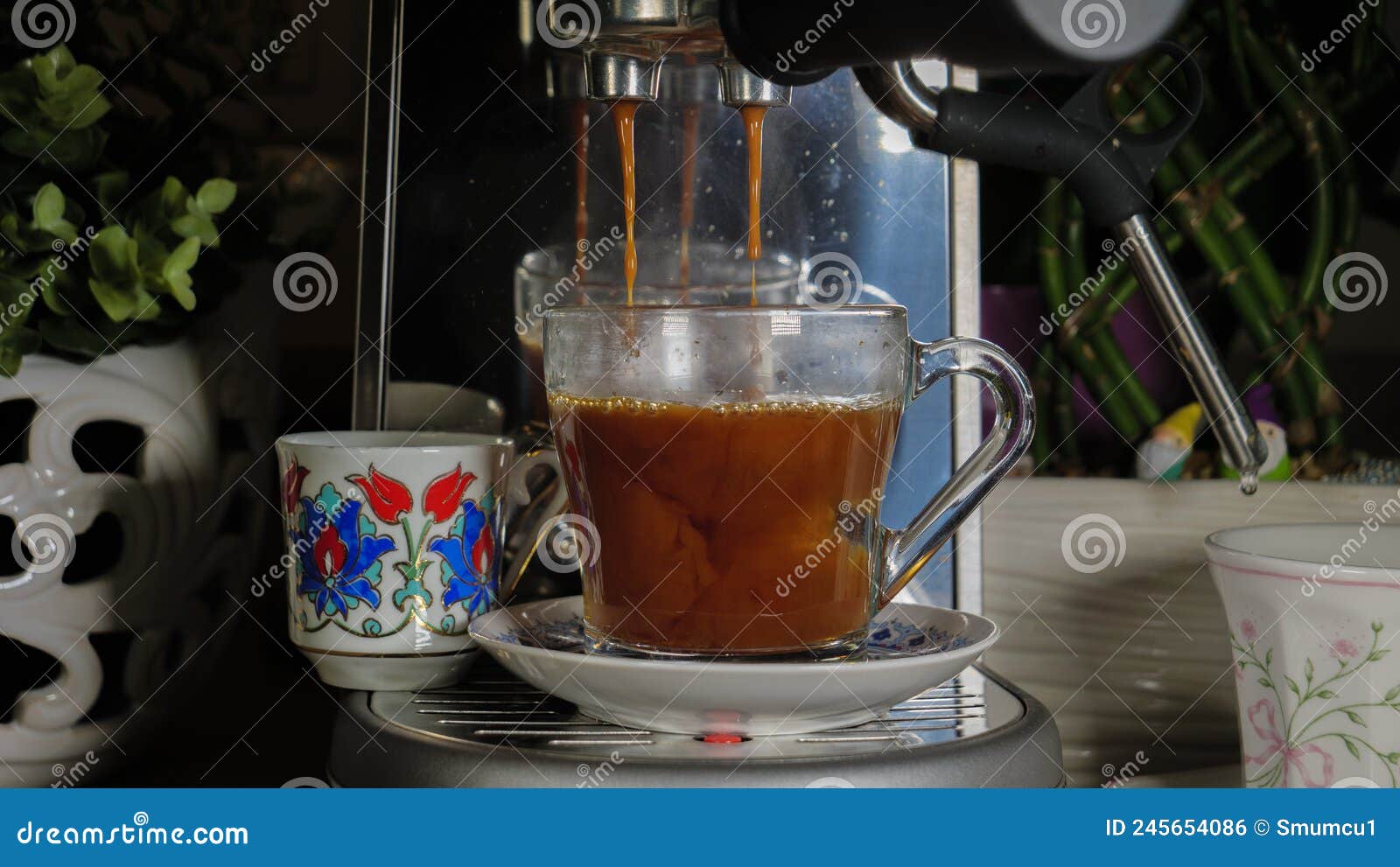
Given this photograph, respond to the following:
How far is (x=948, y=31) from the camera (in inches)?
13.9

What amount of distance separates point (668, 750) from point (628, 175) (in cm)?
24

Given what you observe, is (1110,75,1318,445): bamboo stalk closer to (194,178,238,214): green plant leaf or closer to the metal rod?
the metal rod

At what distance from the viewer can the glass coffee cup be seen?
464 mm

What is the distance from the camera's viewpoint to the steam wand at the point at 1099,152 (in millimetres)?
489

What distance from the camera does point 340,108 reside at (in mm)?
780

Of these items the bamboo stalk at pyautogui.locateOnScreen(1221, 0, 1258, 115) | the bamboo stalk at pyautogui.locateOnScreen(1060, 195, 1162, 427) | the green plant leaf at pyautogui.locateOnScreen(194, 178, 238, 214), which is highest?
the bamboo stalk at pyautogui.locateOnScreen(1221, 0, 1258, 115)

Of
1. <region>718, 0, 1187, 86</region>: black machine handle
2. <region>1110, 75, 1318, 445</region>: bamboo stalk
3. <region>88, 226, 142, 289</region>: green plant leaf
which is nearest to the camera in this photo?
<region>718, 0, 1187, 86</region>: black machine handle

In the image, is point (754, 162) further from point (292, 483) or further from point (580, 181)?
point (292, 483)

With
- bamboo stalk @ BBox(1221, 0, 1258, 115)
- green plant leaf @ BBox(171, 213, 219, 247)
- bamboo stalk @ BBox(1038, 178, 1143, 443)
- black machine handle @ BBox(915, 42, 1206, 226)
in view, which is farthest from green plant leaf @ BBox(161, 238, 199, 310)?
bamboo stalk @ BBox(1221, 0, 1258, 115)

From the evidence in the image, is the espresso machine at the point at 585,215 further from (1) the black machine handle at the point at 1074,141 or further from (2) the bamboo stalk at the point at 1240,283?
(2) the bamboo stalk at the point at 1240,283

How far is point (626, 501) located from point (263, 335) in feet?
1.05

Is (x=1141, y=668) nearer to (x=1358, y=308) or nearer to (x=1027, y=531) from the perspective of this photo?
(x=1027, y=531)

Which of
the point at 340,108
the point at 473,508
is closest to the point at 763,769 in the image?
the point at 473,508

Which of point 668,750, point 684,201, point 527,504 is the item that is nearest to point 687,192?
point 684,201
